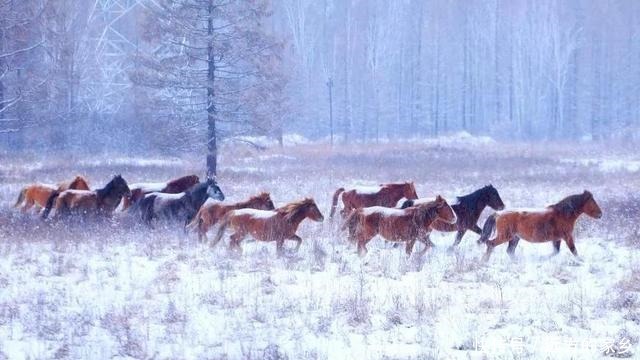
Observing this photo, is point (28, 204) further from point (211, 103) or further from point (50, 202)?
point (211, 103)

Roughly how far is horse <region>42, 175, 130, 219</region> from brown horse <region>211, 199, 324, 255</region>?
11.0 ft

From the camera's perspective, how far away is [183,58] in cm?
2359

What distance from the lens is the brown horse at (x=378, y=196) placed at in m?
13.7

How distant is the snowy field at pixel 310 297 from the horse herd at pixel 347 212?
0.32 metres

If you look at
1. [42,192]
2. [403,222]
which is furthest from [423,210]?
[42,192]

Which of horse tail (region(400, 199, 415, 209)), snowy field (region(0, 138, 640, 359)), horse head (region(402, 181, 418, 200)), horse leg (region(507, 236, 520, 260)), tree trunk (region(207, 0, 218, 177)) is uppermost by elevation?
tree trunk (region(207, 0, 218, 177))

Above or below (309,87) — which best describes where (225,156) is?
below

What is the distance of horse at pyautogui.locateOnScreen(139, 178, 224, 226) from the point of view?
12.8 metres

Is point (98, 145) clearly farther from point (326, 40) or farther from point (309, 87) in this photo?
point (326, 40)

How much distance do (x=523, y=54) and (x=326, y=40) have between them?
1666 cm

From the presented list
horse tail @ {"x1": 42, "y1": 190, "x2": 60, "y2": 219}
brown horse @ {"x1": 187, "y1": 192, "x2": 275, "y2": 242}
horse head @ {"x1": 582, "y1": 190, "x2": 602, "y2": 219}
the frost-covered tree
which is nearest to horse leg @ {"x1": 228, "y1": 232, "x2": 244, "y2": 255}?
brown horse @ {"x1": 187, "y1": 192, "x2": 275, "y2": 242}

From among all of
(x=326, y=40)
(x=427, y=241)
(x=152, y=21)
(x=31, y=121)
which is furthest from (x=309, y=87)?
(x=427, y=241)

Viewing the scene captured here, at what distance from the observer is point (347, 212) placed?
1370cm

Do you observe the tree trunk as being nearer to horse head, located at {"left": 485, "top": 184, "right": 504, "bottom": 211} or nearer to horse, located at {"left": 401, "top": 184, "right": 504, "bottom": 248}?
horse, located at {"left": 401, "top": 184, "right": 504, "bottom": 248}
